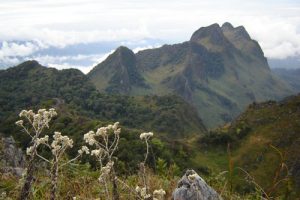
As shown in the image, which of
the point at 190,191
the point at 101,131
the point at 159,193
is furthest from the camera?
the point at 190,191

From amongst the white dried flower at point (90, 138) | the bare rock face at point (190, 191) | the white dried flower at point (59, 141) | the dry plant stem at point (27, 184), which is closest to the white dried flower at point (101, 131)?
the white dried flower at point (90, 138)

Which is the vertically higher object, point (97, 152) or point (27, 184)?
point (97, 152)

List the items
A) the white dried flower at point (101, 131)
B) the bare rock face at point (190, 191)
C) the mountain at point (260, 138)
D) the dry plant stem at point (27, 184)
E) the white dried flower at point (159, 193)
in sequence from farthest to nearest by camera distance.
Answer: the mountain at point (260, 138)
the bare rock face at point (190, 191)
the white dried flower at point (101, 131)
the dry plant stem at point (27, 184)
the white dried flower at point (159, 193)

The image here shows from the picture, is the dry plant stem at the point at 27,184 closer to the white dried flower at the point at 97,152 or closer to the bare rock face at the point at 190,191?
the white dried flower at the point at 97,152

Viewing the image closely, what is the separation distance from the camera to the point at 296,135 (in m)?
113

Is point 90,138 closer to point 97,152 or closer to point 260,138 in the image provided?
point 97,152

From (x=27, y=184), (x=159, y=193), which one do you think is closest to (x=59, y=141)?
(x=27, y=184)

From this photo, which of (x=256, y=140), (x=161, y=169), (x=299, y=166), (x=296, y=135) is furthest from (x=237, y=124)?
(x=161, y=169)

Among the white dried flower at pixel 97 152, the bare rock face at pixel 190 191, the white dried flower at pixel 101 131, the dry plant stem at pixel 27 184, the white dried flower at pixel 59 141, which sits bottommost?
the bare rock face at pixel 190 191

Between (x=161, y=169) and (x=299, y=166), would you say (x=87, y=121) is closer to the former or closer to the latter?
(x=299, y=166)

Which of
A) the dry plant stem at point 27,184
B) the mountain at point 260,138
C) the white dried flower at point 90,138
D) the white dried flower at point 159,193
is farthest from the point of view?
the mountain at point 260,138

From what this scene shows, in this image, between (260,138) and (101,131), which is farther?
(260,138)

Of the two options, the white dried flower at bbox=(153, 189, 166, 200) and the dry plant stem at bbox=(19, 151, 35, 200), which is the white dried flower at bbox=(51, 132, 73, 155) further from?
the white dried flower at bbox=(153, 189, 166, 200)

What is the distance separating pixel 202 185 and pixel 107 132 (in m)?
1.88
